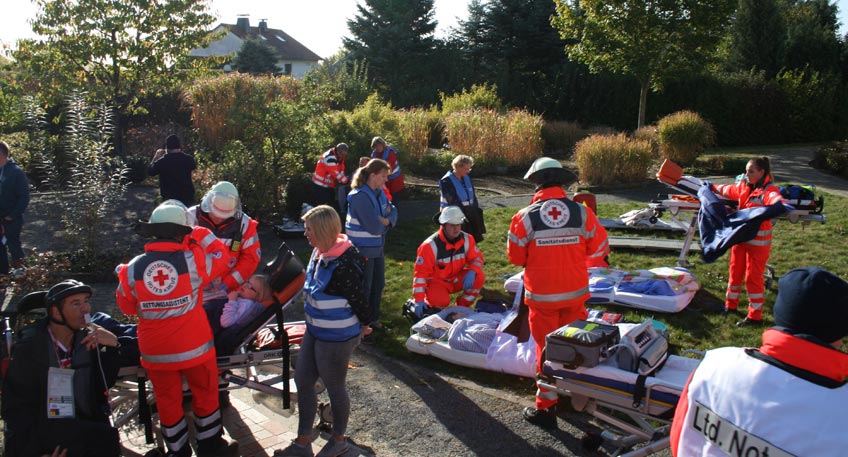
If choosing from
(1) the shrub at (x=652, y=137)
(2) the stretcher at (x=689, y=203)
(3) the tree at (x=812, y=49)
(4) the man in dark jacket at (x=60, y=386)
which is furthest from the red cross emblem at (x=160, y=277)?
(3) the tree at (x=812, y=49)

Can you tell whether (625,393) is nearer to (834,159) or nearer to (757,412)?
(757,412)

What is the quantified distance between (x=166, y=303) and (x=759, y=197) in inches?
247

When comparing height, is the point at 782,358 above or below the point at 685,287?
above

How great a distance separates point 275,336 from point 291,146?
27.1 feet

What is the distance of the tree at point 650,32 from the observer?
63.5ft

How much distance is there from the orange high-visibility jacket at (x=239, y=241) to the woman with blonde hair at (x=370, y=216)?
1.38 metres

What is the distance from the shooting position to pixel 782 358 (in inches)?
92.8

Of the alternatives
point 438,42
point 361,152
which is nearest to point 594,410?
point 361,152

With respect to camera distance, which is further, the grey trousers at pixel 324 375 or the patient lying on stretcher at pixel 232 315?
the patient lying on stretcher at pixel 232 315

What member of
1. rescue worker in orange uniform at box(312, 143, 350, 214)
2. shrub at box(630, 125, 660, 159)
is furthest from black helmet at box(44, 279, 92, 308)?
shrub at box(630, 125, 660, 159)

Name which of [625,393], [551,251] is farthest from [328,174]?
[625,393]

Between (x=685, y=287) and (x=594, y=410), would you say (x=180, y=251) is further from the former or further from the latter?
(x=685, y=287)

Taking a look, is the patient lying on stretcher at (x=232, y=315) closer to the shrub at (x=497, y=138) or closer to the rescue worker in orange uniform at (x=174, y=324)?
the rescue worker in orange uniform at (x=174, y=324)

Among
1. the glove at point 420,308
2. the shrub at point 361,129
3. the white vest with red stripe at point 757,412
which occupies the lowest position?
the glove at point 420,308
